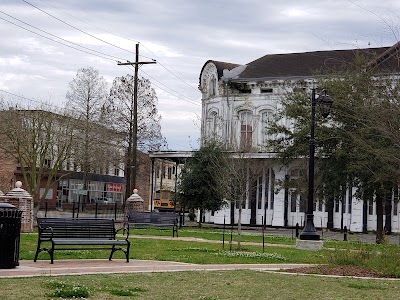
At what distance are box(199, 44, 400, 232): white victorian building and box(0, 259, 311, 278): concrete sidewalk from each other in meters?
29.9

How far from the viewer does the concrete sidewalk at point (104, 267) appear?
1380 centimetres

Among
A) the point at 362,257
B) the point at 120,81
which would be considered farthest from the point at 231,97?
the point at 362,257

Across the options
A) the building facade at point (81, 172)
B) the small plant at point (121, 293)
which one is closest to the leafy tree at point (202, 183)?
the building facade at point (81, 172)

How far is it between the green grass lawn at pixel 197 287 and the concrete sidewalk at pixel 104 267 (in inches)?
33.3

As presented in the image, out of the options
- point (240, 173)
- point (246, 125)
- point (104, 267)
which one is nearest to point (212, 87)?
point (246, 125)

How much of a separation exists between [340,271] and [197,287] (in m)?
5.14

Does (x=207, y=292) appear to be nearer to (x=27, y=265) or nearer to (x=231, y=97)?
(x=27, y=265)

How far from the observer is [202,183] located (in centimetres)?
4488

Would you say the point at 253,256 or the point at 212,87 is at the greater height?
the point at 212,87

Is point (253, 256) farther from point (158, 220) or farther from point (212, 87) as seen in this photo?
point (212, 87)

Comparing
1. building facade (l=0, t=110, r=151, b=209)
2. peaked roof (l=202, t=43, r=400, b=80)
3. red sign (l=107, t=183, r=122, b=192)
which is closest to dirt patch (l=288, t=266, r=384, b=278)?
building facade (l=0, t=110, r=151, b=209)

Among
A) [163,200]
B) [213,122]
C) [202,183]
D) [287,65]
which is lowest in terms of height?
[163,200]

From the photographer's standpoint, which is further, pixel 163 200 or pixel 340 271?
pixel 163 200

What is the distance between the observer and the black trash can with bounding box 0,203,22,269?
559 inches
